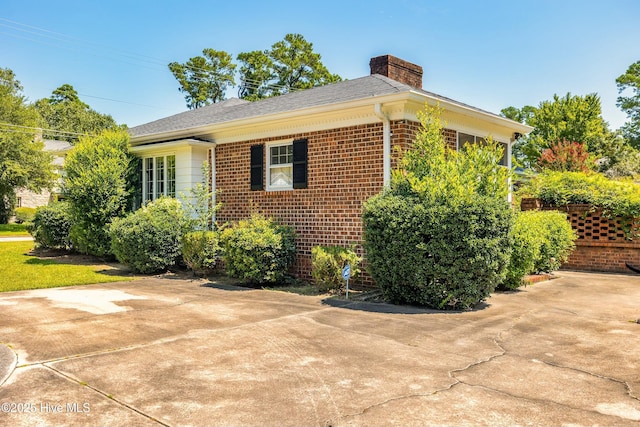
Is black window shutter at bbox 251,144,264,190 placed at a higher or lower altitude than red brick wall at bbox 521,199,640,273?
higher

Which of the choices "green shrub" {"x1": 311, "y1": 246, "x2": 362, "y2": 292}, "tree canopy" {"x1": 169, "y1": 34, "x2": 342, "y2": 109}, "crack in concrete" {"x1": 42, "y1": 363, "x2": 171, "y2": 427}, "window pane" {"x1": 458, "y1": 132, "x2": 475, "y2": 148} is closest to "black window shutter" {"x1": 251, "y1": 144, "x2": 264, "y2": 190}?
"green shrub" {"x1": 311, "y1": 246, "x2": 362, "y2": 292}

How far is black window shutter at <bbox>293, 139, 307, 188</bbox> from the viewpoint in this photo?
10.8m

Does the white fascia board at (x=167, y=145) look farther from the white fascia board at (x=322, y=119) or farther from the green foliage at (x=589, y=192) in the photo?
the green foliage at (x=589, y=192)

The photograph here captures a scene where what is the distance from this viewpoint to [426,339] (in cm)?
589

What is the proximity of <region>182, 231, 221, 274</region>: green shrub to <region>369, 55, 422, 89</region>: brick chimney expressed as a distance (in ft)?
20.6

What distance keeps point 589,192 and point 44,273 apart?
13.7 meters

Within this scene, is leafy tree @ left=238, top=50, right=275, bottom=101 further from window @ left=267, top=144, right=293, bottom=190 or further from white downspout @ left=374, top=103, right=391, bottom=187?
white downspout @ left=374, top=103, right=391, bottom=187

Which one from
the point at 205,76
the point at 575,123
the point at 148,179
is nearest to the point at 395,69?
the point at 148,179

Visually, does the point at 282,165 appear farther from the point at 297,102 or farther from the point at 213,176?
the point at 213,176

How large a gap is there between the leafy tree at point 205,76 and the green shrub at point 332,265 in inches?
1527

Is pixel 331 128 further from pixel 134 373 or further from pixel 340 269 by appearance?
pixel 134 373

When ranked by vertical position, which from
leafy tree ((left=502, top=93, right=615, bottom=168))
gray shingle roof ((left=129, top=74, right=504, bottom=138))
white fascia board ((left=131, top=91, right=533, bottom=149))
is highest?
leafy tree ((left=502, top=93, right=615, bottom=168))

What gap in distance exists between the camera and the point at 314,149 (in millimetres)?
10695

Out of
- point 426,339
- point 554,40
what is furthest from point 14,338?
point 554,40
